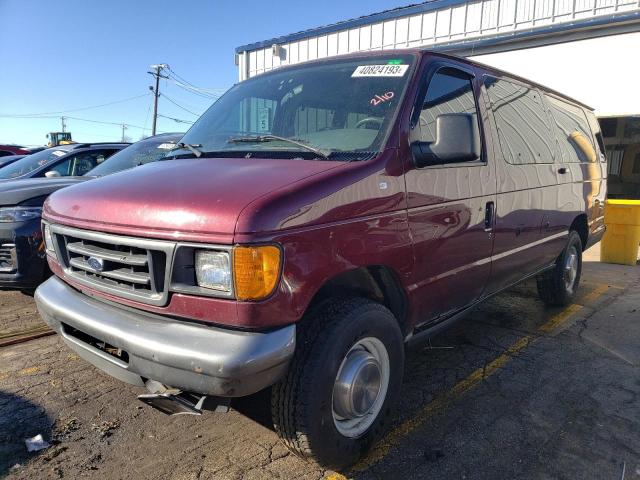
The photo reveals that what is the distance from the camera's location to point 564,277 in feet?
16.8

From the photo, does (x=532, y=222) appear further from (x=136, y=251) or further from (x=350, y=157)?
(x=136, y=251)

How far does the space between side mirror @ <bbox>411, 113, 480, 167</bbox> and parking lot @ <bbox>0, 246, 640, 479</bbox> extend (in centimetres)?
126

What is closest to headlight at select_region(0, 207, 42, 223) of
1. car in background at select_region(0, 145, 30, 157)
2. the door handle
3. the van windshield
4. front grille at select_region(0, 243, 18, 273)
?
front grille at select_region(0, 243, 18, 273)

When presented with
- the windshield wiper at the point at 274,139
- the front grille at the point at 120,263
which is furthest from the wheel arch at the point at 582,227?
the front grille at the point at 120,263

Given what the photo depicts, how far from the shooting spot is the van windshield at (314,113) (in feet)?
8.51

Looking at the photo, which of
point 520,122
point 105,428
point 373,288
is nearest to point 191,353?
point 373,288

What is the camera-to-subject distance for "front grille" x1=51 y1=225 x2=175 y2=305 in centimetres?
202

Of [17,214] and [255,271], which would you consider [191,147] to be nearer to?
[255,271]

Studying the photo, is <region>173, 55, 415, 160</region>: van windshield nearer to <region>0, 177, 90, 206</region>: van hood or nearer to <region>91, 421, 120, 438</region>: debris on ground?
<region>91, 421, 120, 438</region>: debris on ground

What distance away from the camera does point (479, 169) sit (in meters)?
3.15

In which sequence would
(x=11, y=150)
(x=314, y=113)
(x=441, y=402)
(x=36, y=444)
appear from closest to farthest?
(x=36, y=444) → (x=314, y=113) → (x=441, y=402) → (x=11, y=150)

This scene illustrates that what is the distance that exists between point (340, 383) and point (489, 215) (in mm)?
1717

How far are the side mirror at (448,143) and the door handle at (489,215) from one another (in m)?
0.71

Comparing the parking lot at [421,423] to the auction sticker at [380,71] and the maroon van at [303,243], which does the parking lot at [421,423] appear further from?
the auction sticker at [380,71]
